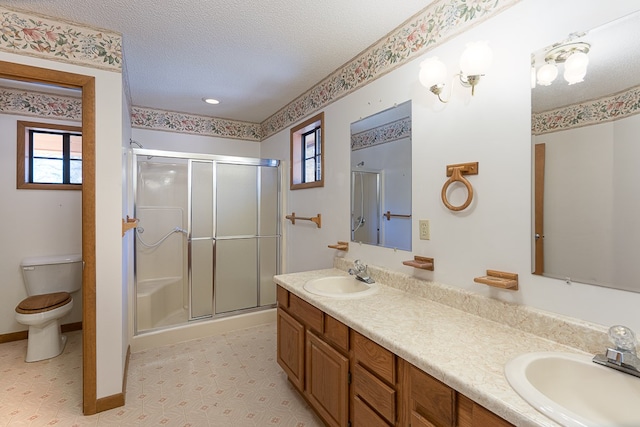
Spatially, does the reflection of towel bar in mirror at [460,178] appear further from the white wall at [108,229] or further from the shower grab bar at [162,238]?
the shower grab bar at [162,238]

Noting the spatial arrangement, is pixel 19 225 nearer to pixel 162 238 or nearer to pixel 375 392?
pixel 162 238

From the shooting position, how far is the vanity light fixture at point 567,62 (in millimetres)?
1090

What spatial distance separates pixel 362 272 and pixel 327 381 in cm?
69

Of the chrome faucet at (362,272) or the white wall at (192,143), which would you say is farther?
the white wall at (192,143)

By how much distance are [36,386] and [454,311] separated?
2.83 metres

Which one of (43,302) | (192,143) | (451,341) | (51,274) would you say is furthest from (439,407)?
(192,143)

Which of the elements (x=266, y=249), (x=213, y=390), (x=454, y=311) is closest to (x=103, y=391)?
(x=213, y=390)

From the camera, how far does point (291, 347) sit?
1.93 metres

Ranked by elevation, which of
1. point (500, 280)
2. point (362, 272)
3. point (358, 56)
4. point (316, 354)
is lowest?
point (316, 354)

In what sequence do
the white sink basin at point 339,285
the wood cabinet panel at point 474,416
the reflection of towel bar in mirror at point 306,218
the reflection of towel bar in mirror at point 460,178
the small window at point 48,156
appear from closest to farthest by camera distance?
the wood cabinet panel at point 474,416
the reflection of towel bar in mirror at point 460,178
the white sink basin at point 339,285
the reflection of towel bar in mirror at point 306,218
the small window at point 48,156

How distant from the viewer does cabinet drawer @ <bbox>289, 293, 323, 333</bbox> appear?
5.36 feet

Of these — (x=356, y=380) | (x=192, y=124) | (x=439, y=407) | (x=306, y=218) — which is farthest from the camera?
(x=192, y=124)

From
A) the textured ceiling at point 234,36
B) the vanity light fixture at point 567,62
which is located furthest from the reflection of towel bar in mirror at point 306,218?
the vanity light fixture at point 567,62

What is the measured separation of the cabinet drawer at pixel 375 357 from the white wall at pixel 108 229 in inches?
60.7
